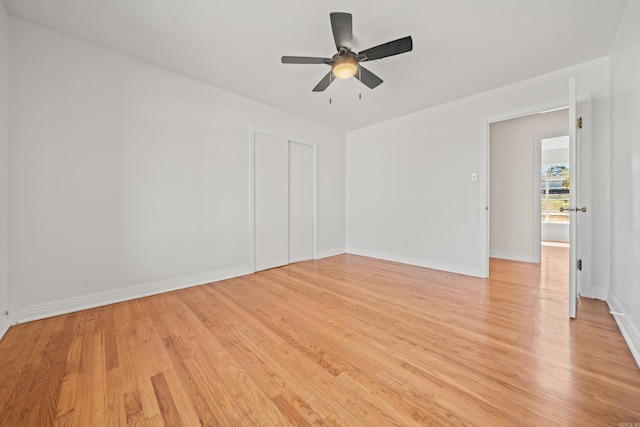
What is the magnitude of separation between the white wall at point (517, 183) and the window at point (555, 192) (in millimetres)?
2885

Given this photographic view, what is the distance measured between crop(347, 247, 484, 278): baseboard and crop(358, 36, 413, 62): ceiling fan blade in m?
2.99

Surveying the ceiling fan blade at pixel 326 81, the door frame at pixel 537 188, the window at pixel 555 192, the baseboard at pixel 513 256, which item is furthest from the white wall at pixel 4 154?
the window at pixel 555 192

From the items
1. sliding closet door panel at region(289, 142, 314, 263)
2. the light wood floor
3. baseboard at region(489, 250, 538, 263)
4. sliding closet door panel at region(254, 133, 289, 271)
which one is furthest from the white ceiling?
baseboard at region(489, 250, 538, 263)

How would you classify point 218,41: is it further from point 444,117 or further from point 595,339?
point 595,339

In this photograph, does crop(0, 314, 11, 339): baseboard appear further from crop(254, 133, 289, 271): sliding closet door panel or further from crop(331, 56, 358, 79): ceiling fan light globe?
crop(331, 56, 358, 79): ceiling fan light globe

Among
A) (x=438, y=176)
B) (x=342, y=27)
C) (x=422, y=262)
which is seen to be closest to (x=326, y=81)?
(x=342, y=27)

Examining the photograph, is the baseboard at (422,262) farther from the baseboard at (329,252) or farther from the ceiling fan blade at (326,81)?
the ceiling fan blade at (326,81)

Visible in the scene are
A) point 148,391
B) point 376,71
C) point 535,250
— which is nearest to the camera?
point 148,391

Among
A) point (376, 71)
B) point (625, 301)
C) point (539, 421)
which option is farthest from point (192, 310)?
point (625, 301)

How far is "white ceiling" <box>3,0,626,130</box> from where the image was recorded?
190 cm

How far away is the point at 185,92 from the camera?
296cm

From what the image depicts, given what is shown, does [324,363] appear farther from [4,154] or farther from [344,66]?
[4,154]

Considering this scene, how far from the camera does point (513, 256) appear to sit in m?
4.52

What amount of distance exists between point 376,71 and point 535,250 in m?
4.16
